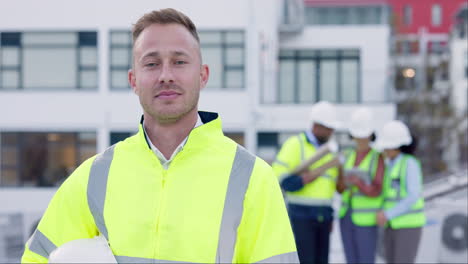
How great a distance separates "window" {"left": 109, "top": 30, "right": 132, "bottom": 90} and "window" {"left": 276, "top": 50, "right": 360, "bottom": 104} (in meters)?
6.19

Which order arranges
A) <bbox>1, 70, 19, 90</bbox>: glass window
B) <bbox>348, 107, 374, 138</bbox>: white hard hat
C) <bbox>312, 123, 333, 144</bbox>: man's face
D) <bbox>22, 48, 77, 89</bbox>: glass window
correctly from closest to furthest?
<bbox>312, 123, 333, 144</bbox>: man's face, <bbox>348, 107, 374, 138</bbox>: white hard hat, <bbox>1, 70, 19, 90</bbox>: glass window, <bbox>22, 48, 77, 89</bbox>: glass window

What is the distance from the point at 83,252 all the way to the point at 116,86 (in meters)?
18.3

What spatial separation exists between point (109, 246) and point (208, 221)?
25 cm

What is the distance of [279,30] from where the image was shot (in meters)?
27.5

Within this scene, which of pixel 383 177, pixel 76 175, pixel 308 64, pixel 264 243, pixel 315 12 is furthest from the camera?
pixel 315 12

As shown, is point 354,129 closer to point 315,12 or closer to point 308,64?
point 308,64

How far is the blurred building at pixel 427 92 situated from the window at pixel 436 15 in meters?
1.88

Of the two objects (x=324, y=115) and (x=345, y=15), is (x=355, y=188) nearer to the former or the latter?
(x=324, y=115)

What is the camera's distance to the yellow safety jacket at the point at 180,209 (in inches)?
71.6

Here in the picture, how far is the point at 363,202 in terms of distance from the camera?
5.95 metres

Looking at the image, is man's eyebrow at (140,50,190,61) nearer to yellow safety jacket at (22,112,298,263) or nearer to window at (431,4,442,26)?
yellow safety jacket at (22,112,298,263)

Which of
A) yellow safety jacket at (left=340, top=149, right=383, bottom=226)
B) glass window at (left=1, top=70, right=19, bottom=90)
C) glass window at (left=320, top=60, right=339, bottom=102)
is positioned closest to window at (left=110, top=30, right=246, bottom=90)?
glass window at (left=1, top=70, right=19, bottom=90)

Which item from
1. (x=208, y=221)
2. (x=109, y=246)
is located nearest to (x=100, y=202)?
(x=109, y=246)

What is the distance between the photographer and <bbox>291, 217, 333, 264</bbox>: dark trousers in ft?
18.1
